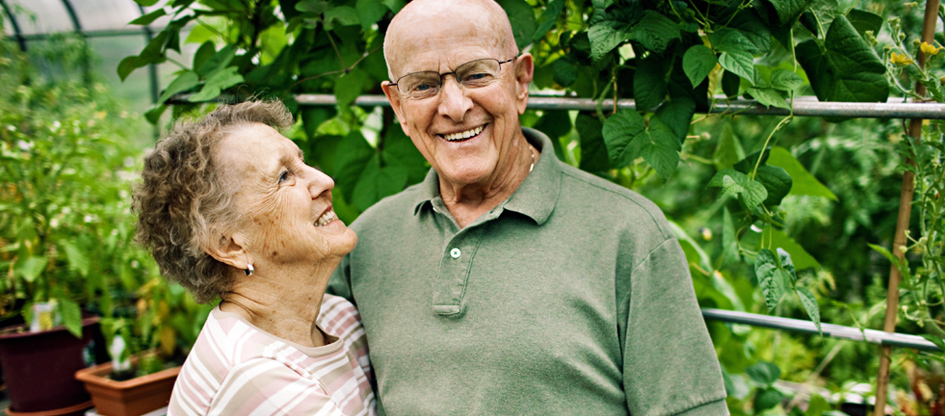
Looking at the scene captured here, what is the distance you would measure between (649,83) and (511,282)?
520 mm

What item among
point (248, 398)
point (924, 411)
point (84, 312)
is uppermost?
point (248, 398)

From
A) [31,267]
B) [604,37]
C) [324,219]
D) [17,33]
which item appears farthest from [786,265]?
[17,33]

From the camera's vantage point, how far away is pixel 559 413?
114 centimetres

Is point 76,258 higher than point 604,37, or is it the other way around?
point 604,37

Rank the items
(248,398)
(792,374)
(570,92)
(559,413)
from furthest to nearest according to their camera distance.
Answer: (792,374), (570,92), (559,413), (248,398)

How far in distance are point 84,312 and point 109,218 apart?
394 millimetres

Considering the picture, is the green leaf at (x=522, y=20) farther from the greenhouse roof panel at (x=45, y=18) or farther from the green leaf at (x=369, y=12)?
the greenhouse roof panel at (x=45, y=18)

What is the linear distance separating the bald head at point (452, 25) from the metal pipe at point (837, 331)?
82 cm

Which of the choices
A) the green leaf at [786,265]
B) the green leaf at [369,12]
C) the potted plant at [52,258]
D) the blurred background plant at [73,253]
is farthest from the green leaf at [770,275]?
the potted plant at [52,258]

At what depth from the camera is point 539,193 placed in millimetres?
1259

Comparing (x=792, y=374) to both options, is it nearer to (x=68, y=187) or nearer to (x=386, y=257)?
(x=386, y=257)

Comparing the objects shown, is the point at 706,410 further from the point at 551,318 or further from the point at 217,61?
the point at 217,61

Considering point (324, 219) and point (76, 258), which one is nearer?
point (324, 219)

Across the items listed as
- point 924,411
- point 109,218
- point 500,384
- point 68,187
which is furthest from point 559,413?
point 68,187
